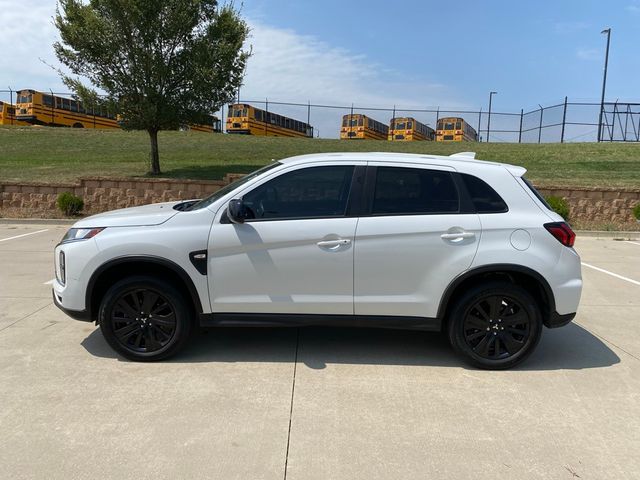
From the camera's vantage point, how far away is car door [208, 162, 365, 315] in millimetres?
4070

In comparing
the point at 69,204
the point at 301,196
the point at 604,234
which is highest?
the point at 301,196

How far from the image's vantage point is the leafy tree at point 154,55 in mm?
13633

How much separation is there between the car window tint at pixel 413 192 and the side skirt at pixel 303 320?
0.89 meters

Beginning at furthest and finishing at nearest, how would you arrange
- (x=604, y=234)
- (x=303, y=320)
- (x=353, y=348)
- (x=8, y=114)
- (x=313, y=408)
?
1. (x=8, y=114)
2. (x=604, y=234)
3. (x=353, y=348)
4. (x=303, y=320)
5. (x=313, y=408)

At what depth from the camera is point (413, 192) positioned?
421cm

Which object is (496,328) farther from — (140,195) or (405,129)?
(405,129)

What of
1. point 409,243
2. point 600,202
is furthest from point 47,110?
point 409,243

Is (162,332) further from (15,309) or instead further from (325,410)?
(15,309)

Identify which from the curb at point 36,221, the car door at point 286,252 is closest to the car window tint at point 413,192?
the car door at point 286,252

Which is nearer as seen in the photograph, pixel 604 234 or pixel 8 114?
pixel 604 234

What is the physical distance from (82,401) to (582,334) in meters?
4.71

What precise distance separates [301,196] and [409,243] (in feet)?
3.21

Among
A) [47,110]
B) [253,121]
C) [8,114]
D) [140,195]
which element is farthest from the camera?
[253,121]

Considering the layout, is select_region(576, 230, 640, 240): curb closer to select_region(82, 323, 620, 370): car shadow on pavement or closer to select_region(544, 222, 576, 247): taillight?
select_region(82, 323, 620, 370): car shadow on pavement
